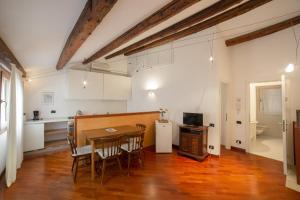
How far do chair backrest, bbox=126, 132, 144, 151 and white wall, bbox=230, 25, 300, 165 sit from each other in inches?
115

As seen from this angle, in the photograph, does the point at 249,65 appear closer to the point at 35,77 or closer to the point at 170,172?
the point at 170,172

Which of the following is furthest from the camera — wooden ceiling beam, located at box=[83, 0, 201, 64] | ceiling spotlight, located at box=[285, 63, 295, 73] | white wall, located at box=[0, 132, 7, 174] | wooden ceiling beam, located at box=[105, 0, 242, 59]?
ceiling spotlight, located at box=[285, 63, 295, 73]

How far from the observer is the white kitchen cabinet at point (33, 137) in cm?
379

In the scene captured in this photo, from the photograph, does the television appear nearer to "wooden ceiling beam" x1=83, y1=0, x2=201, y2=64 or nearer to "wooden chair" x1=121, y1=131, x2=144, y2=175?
"wooden chair" x1=121, y1=131, x2=144, y2=175

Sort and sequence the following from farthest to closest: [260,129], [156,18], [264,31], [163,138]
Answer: [260,129] < [163,138] < [264,31] < [156,18]

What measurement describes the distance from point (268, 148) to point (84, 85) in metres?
6.13

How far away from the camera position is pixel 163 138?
409cm

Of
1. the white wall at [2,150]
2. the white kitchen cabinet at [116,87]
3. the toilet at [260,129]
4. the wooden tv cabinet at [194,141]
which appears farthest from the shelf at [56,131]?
the toilet at [260,129]

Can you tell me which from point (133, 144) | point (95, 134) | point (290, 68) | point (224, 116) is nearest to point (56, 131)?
point (95, 134)

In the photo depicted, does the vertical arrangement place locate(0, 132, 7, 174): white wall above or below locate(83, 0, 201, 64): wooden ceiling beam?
below

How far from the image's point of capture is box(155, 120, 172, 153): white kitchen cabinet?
4.08 metres

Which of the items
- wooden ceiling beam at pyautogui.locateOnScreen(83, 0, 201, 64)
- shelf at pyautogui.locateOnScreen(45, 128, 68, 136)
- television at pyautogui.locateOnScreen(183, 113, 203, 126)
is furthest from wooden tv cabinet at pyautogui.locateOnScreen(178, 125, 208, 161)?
shelf at pyautogui.locateOnScreen(45, 128, 68, 136)

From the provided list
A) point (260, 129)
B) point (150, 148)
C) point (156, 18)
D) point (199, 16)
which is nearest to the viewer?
point (156, 18)

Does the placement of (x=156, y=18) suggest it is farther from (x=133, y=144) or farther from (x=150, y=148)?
(x=150, y=148)
